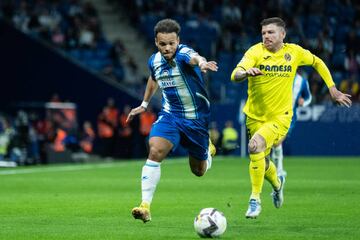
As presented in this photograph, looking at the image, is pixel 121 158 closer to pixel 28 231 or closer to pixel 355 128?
pixel 355 128

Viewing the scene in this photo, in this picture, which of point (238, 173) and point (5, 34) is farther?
point (5, 34)

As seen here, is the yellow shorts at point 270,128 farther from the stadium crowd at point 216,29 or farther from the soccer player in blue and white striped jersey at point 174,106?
the stadium crowd at point 216,29

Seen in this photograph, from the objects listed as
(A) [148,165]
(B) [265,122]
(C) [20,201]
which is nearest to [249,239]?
(A) [148,165]

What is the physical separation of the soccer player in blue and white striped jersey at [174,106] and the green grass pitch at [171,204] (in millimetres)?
803

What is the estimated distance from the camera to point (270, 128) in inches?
499

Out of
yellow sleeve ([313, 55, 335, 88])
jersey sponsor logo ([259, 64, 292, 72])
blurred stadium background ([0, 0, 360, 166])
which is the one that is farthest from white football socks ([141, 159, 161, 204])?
blurred stadium background ([0, 0, 360, 166])

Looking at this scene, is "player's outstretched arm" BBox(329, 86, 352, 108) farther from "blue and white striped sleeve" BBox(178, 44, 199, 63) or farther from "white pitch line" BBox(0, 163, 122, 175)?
"white pitch line" BBox(0, 163, 122, 175)

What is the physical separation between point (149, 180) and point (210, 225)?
1.49 metres

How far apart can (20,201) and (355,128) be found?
1927 cm

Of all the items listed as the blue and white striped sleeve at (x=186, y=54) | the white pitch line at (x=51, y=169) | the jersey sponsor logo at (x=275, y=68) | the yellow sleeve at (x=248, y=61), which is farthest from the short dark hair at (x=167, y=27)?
the white pitch line at (x=51, y=169)

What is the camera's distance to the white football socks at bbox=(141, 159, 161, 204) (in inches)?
448

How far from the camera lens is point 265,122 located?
1294cm

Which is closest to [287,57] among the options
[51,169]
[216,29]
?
[51,169]

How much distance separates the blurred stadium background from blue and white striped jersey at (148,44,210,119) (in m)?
18.5
